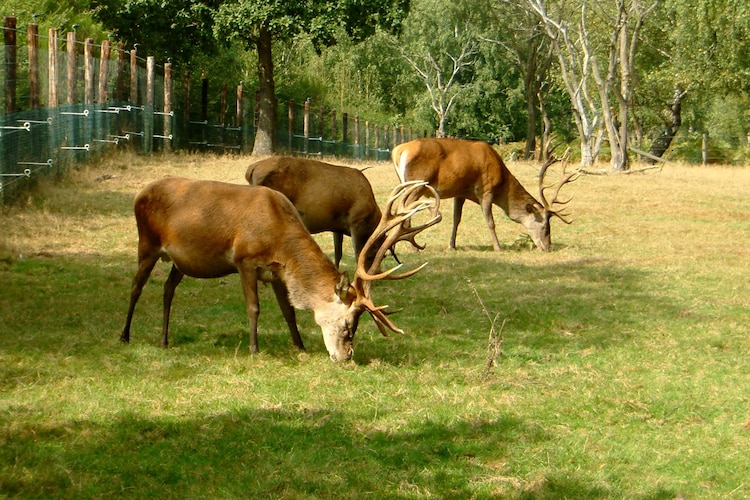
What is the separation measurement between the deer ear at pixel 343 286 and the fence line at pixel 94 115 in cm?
852

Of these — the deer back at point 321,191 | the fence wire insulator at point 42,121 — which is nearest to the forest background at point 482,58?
the fence wire insulator at point 42,121

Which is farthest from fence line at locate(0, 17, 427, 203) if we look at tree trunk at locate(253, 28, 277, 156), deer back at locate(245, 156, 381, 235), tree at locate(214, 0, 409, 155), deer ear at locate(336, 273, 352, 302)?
deer ear at locate(336, 273, 352, 302)

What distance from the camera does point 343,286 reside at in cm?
821

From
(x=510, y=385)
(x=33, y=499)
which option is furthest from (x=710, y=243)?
(x=33, y=499)

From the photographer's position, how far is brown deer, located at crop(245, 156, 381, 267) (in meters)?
11.9

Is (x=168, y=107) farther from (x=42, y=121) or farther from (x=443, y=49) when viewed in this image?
(x=443, y=49)

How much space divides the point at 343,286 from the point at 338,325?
35 cm

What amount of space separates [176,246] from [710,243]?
11275 mm

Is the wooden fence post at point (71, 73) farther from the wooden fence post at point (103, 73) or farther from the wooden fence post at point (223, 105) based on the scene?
the wooden fence post at point (223, 105)

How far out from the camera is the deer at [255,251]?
27.5 ft

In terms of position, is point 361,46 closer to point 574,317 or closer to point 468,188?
point 468,188

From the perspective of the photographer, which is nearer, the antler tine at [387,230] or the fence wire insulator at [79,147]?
the antler tine at [387,230]

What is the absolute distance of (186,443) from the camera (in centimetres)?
636

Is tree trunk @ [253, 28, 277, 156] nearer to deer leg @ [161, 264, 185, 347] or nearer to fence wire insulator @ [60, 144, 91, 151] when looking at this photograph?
fence wire insulator @ [60, 144, 91, 151]
